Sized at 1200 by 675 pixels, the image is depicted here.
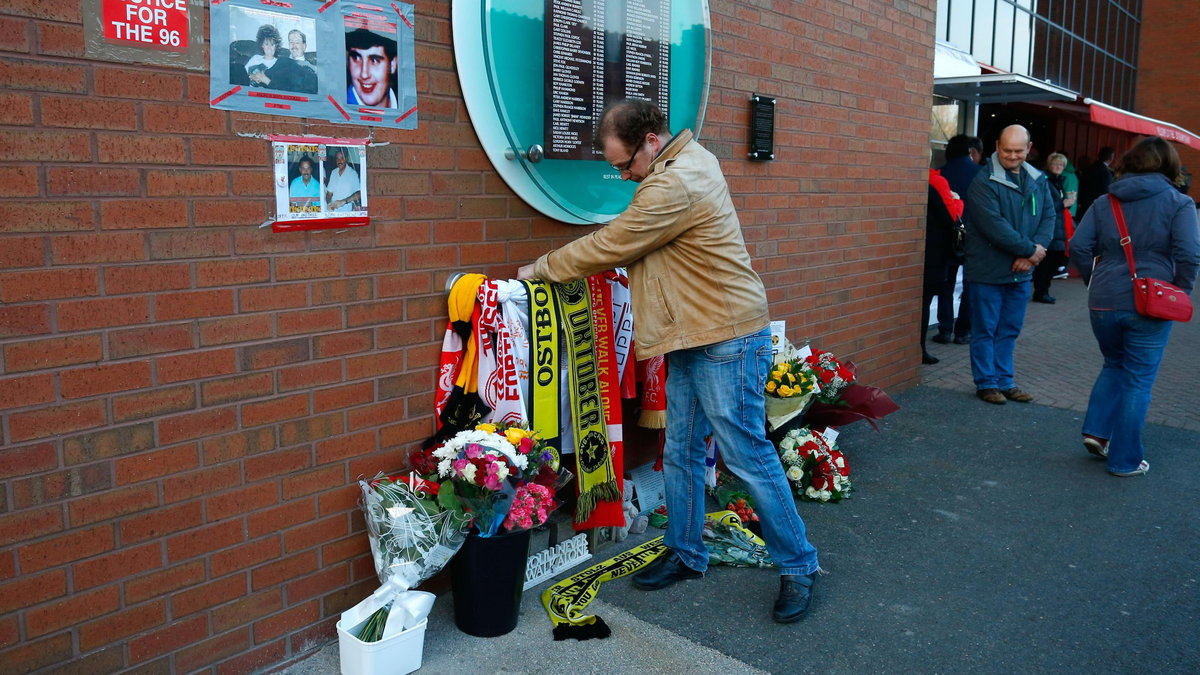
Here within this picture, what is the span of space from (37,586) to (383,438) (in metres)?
1.17

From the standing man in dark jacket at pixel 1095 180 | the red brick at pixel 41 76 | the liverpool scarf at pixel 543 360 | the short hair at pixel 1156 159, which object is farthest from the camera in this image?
the standing man in dark jacket at pixel 1095 180

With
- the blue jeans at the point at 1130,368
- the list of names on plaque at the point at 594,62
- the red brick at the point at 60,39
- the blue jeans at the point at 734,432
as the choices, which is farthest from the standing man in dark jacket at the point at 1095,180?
the red brick at the point at 60,39

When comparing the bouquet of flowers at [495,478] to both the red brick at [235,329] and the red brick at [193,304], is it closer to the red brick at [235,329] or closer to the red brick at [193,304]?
the red brick at [235,329]

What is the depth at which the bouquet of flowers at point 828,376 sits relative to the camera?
5172mm

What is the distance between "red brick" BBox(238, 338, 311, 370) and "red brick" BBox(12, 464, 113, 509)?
1.65ft

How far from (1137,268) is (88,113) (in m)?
5.02

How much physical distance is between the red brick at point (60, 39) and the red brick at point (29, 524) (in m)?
1.21

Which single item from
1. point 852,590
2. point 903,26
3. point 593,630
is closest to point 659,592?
point 593,630

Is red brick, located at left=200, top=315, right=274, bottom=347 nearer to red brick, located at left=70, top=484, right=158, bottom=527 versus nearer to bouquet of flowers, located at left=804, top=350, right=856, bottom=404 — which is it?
red brick, located at left=70, top=484, right=158, bottom=527

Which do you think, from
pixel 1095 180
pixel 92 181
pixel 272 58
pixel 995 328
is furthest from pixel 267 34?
pixel 1095 180

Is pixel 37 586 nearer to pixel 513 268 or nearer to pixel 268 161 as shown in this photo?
pixel 268 161

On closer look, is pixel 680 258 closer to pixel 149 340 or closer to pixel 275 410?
pixel 275 410

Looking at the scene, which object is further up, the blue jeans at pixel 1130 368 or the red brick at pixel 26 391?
the red brick at pixel 26 391

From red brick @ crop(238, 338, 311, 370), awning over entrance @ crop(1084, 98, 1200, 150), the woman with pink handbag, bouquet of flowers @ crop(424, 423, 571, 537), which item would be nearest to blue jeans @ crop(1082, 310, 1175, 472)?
the woman with pink handbag
